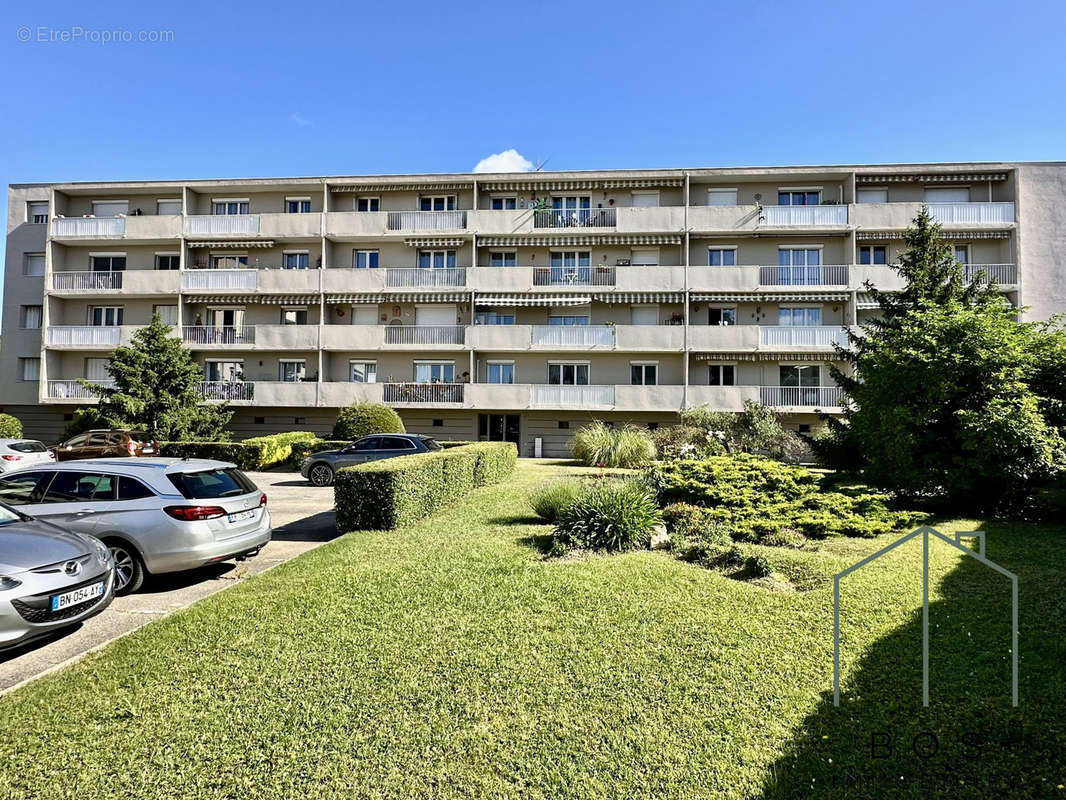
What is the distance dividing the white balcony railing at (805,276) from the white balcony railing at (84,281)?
32807 mm

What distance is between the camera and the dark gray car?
57.0ft

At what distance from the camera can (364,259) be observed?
102 ft

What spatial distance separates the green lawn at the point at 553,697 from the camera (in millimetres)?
3496

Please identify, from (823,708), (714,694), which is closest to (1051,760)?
(823,708)

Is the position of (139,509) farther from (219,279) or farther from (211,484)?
(219,279)

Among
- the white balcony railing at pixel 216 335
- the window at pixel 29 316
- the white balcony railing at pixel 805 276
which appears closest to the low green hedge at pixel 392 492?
the white balcony railing at pixel 805 276

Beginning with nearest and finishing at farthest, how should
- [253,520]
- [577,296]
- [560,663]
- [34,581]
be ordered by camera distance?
[560,663], [34,581], [253,520], [577,296]

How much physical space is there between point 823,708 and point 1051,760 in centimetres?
121

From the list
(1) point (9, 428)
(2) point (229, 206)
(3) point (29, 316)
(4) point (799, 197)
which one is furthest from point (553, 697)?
(3) point (29, 316)

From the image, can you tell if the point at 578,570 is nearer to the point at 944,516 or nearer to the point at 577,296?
the point at 944,516

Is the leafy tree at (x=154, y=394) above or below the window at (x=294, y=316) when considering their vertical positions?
below

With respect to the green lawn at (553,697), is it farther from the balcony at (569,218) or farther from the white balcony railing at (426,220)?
the white balcony railing at (426,220)

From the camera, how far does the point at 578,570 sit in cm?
729

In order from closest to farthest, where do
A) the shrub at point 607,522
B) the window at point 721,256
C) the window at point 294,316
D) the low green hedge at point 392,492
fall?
1. the shrub at point 607,522
2. the low green hedge at point 392,492
3. the window at point 721,256
4. the window at point 294,316
